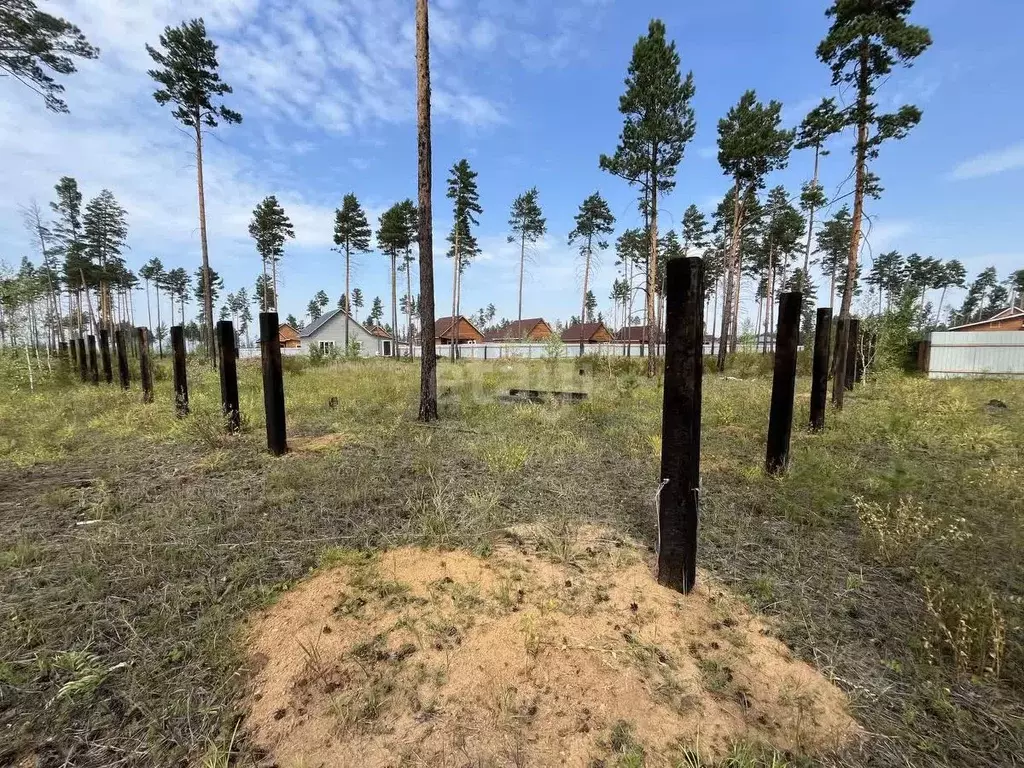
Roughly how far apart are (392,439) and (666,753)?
562cm

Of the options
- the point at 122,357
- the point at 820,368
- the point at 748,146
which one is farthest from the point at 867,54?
the point at 122,357

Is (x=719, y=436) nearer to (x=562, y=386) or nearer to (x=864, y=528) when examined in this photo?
(x=864, y=528)

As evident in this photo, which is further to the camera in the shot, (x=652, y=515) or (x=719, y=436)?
(x=719, y=436)

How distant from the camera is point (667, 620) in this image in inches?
97.6

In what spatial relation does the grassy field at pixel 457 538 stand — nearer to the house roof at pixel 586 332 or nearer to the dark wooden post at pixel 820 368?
the dark wooden post at pixel 820 368

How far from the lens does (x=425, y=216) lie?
7.67 m

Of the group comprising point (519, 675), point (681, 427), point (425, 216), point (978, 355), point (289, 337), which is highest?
point (425, 216)

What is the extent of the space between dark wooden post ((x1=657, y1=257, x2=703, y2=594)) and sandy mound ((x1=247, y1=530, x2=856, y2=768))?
1.07 ft

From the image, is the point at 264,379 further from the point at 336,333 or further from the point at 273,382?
the point at 336,333

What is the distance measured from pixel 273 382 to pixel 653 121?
15.8m

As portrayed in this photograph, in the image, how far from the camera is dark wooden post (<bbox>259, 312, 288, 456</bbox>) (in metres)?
→ 5.56

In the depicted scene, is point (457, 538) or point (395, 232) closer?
point (457, 538)

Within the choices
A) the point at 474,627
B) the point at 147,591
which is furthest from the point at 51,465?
the point at 474,627

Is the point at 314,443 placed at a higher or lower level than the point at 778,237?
lower
